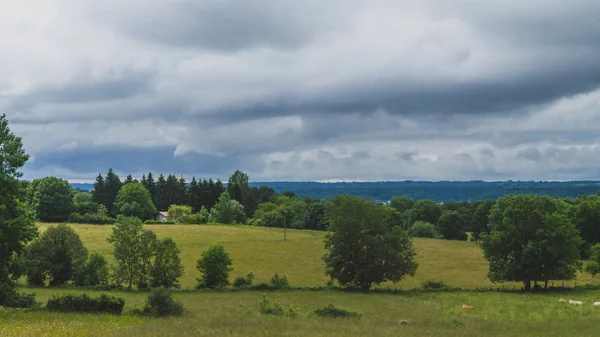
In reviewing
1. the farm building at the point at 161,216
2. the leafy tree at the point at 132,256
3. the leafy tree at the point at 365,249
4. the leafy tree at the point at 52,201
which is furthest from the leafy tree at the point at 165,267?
the farm building at the point at 161,216

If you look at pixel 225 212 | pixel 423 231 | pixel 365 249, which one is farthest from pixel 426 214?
pixel 365 249

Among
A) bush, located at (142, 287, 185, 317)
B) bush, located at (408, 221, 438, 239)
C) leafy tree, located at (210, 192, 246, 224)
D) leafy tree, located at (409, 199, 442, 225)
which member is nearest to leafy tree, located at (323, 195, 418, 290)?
bush, located at (142, 287, 185, 317)

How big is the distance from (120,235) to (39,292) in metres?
12.6

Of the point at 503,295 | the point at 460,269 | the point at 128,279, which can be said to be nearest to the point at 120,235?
the point at 128,279

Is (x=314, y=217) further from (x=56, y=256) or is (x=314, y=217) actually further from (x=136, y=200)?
(x=56, y=256)

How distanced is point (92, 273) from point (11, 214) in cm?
3342

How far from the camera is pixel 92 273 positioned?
63.3 meters

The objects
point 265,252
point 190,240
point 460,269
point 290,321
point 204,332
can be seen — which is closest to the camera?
point 204,332

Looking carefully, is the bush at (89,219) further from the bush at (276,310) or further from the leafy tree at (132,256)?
the bush at (276,310)

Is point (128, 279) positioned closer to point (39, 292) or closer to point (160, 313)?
point (39, 292)

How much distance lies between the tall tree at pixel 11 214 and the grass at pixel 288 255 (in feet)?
113

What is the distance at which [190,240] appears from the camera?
10206 cm

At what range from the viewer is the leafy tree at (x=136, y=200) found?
158 meters

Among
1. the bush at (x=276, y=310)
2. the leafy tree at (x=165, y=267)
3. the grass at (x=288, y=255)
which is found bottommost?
the grass at (x=288, y=255)
